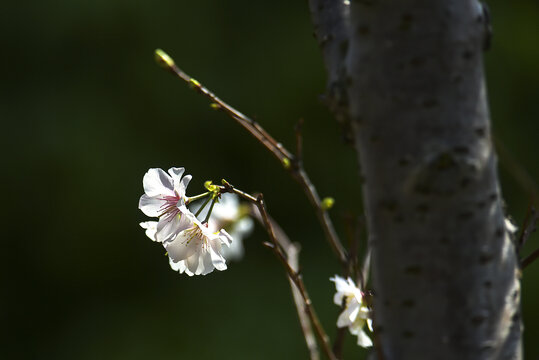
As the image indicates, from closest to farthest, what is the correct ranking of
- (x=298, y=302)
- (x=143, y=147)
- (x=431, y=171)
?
(x=431, y=171)
(x=298, y=302)
(x=143, y=147)

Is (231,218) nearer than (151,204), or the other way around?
(151,204)

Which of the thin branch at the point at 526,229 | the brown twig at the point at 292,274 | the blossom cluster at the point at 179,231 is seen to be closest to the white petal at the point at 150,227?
the blossom cluster at the point at 179,231

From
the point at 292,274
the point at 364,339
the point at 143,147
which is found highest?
the point at 143,147

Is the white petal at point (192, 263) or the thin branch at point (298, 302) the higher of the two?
the white petal at point (192, 263)

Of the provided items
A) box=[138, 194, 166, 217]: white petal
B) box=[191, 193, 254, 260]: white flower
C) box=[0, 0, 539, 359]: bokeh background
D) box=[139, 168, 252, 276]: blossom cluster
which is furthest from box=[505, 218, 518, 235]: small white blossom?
box=[0, 0, 539, 359]: bokeh background

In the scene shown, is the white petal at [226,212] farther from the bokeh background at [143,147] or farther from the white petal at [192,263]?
the bokeh background at [143,147]

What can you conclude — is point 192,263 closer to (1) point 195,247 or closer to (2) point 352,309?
(1) point 195,247

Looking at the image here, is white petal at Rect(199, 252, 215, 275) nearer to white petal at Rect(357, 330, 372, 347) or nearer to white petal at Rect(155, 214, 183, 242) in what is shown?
white petal at Rect(155, 214, 183, 242)

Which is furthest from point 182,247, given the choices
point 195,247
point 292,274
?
point 292,274
